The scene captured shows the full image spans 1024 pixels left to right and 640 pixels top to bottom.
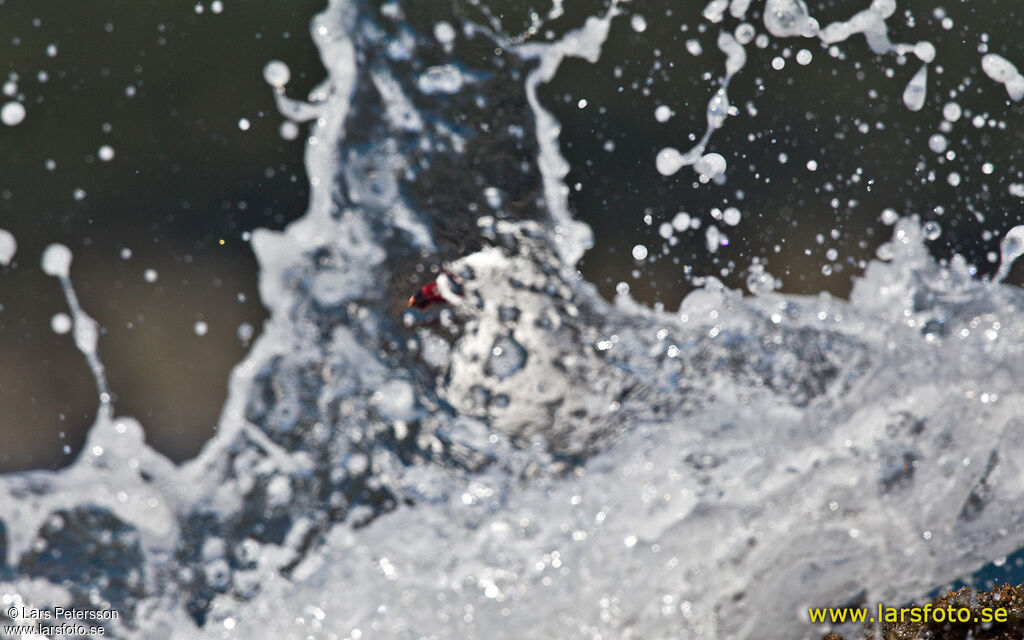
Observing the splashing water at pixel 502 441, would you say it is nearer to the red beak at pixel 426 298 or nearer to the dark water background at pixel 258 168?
the red beak at pixel 426 298

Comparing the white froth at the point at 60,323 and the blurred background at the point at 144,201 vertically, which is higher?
the blurred background at the point at 144,201

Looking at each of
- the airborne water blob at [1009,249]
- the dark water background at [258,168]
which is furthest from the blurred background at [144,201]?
the airborne water blob at [1009,249]

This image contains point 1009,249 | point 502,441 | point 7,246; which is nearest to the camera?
point 502,441

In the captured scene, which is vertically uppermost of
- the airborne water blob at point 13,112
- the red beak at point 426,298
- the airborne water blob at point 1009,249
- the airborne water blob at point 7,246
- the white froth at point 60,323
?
the airborne water blob at point 1009,249

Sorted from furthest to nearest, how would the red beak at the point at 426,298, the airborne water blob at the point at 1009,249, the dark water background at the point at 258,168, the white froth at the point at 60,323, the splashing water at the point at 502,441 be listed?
1. the white froth at the point at 60,323
2. the dark water background at the point at 258,168
3. the airborne water blob at the point at 1009,249
4. the red beak at the point at 426,298
5. the splashing water at the point at 502,441

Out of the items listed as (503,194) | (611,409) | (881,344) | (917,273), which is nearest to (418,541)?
(611,409)

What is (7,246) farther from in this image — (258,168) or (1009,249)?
(1009,249)

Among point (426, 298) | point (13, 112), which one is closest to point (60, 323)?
point (13, 112)

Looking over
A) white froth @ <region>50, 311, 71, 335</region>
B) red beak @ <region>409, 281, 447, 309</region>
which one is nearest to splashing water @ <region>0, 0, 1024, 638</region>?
red beak @ <region>409, 281, 447, 309</region>
